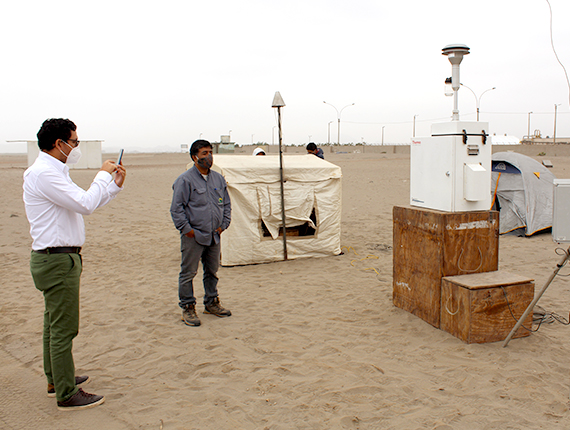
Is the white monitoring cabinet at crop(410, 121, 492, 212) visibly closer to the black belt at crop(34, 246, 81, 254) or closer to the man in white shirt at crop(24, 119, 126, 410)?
the man in white shirt at crop(24, 119, 126, 410)

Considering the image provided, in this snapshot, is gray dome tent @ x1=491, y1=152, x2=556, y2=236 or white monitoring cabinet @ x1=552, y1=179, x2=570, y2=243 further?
gray dome tent @ x1=491, y1=152, x2=556, y2=236

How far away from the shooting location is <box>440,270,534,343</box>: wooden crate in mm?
4016

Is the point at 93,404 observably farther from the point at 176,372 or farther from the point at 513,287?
the point at 513,287

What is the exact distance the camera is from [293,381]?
354 cm

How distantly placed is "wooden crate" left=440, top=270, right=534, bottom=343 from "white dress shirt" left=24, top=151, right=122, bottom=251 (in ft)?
10.2

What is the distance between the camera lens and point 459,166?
13.9ft

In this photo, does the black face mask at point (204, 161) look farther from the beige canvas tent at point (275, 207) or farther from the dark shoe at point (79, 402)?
the dark shoe at point (79, 402)

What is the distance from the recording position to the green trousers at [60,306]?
2910mm

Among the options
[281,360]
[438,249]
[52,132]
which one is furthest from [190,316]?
[438,249]

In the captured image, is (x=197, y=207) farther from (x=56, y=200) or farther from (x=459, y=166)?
(x=459, y=166)

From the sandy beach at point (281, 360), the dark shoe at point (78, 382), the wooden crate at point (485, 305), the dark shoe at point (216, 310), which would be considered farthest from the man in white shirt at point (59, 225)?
the wooden crate at point (485, 305)

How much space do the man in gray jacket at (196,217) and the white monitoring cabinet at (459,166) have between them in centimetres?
227

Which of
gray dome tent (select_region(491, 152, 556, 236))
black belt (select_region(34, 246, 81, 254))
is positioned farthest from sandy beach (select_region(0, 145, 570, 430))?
gray dome tent (select_region(491, 152, 556, 236))

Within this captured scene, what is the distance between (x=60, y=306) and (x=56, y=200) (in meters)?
0.72
